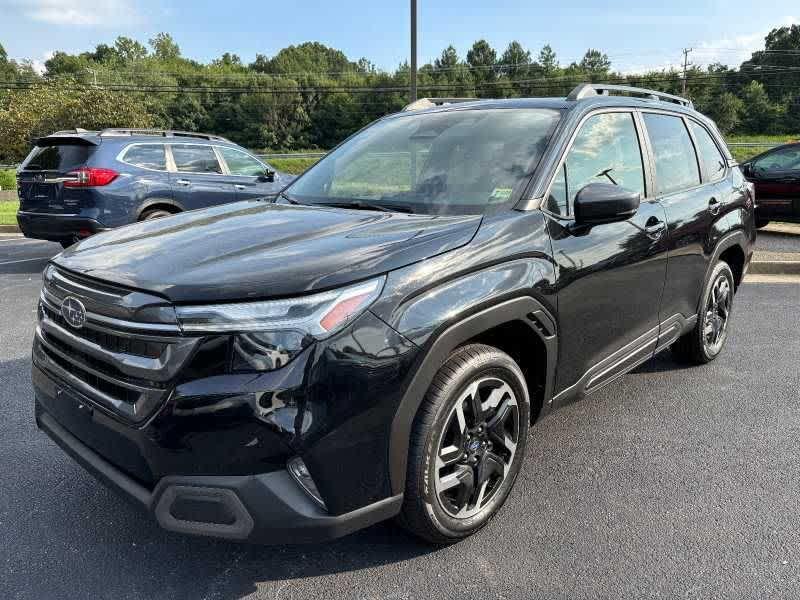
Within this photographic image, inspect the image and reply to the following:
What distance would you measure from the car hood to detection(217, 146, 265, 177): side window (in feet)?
22.2

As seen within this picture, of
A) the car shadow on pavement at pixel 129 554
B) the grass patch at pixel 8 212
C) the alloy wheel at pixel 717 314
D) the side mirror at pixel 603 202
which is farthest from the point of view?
the grass patch at pixel 8 212

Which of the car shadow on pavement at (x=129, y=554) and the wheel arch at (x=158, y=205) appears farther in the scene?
the wheel arch at (x=158, y=205)

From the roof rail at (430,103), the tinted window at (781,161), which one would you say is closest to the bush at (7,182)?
the tinted window at (781,161)

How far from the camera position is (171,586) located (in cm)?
232

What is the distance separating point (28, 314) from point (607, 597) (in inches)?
234

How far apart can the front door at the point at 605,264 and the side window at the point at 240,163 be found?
6.94 metres

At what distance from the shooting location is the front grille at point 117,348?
1.96 metres

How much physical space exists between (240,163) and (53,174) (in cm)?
254

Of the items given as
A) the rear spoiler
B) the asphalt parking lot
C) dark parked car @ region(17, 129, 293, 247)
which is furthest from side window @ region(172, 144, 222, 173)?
the asphalt parking lot

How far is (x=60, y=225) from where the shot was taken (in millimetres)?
7914

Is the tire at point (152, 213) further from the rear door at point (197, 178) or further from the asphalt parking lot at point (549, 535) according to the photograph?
the asphalt parking lot at point (549, 535)

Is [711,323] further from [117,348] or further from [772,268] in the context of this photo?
[772,268]

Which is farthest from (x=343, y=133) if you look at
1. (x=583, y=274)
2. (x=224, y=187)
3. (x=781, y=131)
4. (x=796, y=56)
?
(x=583, y=274)

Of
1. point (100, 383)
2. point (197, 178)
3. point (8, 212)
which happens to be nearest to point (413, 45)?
point (197, 178)
